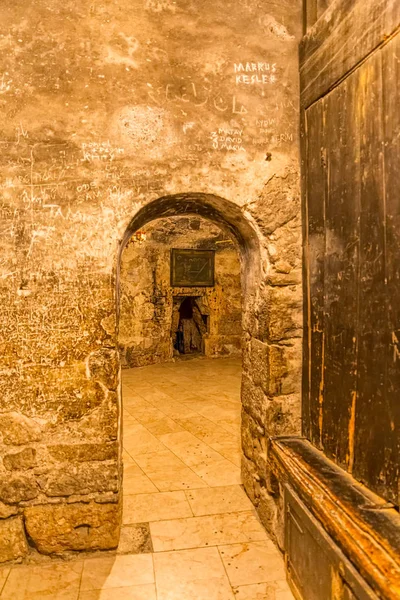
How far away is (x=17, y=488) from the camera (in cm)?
268

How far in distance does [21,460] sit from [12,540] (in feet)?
1.60

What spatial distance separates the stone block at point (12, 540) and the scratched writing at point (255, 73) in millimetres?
3177

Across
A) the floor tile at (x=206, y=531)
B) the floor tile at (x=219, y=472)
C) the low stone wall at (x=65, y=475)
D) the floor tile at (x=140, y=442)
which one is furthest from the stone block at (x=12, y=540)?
the floor tile at (x=140, y=442)

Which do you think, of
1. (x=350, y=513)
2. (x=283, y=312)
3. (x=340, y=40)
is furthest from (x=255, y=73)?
(x=350, y=513)

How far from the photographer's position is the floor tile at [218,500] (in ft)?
10.5

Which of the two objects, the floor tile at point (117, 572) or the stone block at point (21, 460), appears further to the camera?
the stone block at point (21, 460)

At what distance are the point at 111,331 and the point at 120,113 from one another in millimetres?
1397

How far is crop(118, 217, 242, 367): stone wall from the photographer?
27.7 feet

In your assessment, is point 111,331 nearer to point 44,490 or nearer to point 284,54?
point 44,490

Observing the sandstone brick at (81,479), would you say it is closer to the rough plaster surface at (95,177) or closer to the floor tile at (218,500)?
the rough plaster surface at (95,177)

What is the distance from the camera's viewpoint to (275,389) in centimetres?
288

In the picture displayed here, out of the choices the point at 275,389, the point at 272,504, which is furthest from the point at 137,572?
the point at 275,389

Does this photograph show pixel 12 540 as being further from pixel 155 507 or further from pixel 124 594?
pixel 155 507

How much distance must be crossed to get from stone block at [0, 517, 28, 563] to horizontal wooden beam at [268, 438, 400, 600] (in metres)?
1.65
